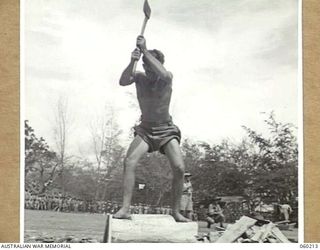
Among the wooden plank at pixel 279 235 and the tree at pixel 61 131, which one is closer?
the tree at pixel 61 131

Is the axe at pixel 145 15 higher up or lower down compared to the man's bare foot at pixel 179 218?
higher up

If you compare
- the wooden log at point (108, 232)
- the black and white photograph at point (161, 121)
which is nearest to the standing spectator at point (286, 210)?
the black and white photograph at point (161, 121)

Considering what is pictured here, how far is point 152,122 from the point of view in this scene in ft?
19.0

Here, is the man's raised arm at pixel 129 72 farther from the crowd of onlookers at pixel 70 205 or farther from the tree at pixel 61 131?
the crowd of onlookers at pixel 70 205

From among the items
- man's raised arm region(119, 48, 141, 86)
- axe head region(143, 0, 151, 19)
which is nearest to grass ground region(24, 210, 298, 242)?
man's raised arm region(119, 48, 141, 86)

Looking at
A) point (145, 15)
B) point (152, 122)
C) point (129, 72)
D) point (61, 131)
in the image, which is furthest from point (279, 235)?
point (145, 15)

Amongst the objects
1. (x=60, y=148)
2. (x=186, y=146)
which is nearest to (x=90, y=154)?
(x=60, y=148)

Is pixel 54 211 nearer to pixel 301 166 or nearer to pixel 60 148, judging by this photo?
pixel 60 148

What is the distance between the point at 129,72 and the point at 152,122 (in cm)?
50

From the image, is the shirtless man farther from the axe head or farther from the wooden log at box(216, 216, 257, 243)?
the wooden log at box(216, 216, 257, 243)

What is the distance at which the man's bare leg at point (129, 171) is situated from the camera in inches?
224

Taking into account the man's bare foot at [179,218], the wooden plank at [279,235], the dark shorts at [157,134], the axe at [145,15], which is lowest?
the wooden plank at [279,235]

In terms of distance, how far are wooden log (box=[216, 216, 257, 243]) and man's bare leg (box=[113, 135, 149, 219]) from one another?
0.89 meters

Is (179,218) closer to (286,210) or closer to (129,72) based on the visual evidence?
(286,210)
